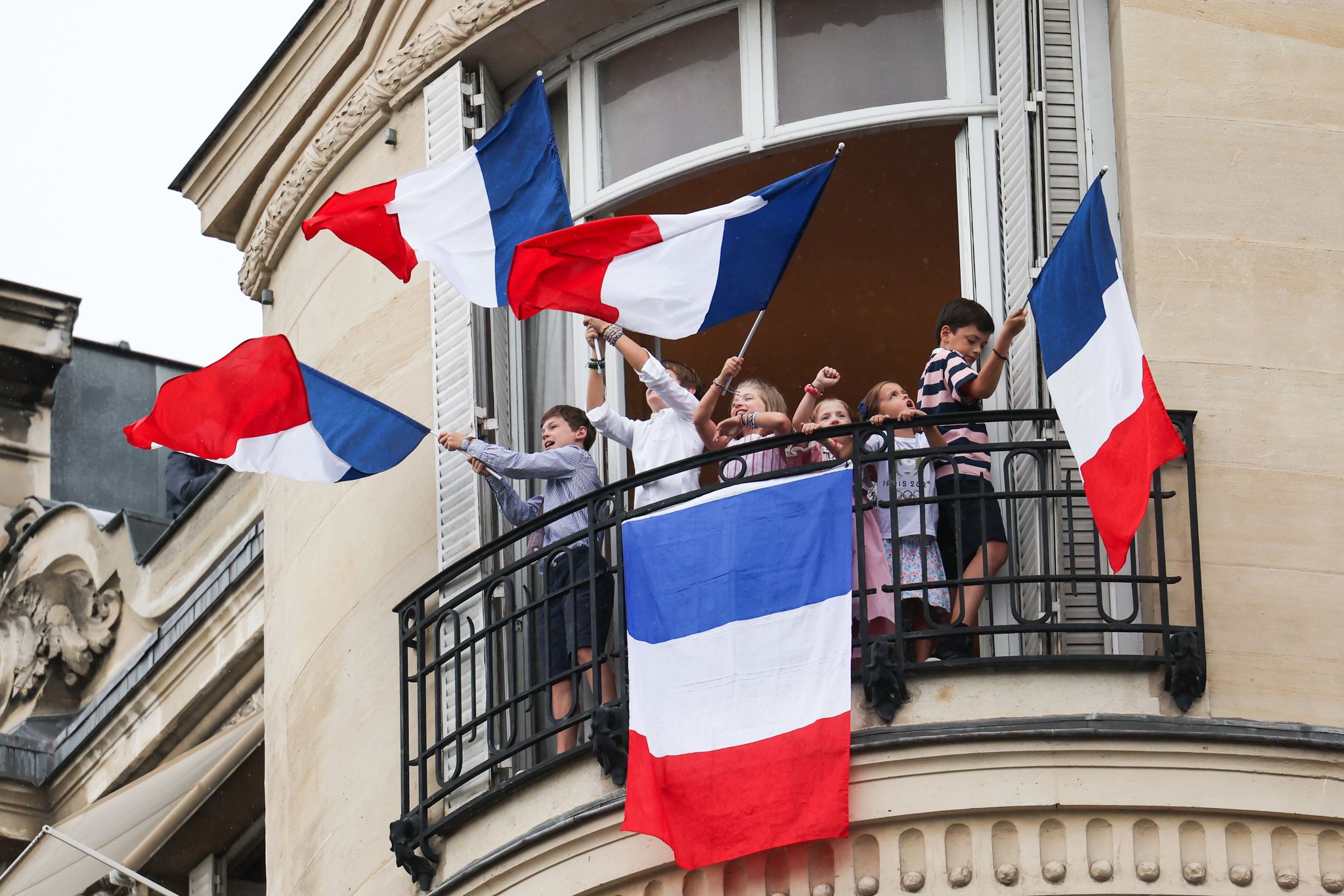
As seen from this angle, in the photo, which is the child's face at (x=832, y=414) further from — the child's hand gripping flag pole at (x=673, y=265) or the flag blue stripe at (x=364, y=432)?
the flag blue stripe at (x=364, y=432)

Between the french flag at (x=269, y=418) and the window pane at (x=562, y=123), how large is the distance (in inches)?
48.4

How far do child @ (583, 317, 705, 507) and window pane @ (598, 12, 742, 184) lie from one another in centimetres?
101

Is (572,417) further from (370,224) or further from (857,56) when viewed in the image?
(857,56)

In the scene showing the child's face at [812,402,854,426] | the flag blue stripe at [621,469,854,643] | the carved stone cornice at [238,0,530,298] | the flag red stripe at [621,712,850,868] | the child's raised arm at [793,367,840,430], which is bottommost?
the flag red stripe at [621,712,850,868]

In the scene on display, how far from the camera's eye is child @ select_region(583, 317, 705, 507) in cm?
1012

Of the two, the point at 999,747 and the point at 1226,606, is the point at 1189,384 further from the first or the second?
the point at 999,747

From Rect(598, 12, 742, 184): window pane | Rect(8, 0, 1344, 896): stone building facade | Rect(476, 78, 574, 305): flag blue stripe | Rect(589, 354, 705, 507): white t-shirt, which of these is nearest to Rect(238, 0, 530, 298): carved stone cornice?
Rect(8, 0, 1344, 896): stone building facade

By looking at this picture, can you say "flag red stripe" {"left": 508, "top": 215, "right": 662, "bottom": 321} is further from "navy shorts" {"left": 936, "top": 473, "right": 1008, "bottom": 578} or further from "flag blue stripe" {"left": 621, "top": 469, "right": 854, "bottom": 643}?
"navy shorts" {"left": 936, "top": 473, "right": 1008, "bottom": 578}

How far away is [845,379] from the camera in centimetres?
1538

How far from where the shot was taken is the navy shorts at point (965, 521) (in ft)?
31.8

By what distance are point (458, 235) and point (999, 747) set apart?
3163mm

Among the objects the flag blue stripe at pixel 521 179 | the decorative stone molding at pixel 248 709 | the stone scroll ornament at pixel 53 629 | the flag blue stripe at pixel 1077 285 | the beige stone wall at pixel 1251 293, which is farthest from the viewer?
the stone scroll ornament at pixel 53 629

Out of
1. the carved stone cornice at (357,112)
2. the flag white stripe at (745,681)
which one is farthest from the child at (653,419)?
the carved stone cornice at (357,112)

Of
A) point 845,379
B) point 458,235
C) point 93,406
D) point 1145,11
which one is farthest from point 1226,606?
point 93,406
